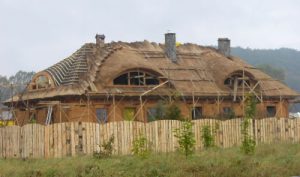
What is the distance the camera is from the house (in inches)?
1303

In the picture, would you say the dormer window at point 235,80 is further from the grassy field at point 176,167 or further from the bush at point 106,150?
the grassy field at point 176,167

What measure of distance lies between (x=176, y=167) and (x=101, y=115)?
17128 millimetres

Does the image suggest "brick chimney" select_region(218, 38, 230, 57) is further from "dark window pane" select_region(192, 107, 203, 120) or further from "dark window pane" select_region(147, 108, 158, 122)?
"dark window pane" select_region(147, 108, 158, 122)

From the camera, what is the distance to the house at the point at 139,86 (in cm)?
3309

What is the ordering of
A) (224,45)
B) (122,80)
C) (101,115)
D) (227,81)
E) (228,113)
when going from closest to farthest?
(101,115) → (122,80) → (228,113) → (227,81) → (224,45)

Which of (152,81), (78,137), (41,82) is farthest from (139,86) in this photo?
(78,137)

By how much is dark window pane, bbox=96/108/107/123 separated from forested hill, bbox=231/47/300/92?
11459 cm

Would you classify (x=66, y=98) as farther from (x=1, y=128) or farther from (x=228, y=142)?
(x=228, y=142)

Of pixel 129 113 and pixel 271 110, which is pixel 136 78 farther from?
pixel 271 110

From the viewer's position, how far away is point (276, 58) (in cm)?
17562

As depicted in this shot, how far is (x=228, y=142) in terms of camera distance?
27.7m

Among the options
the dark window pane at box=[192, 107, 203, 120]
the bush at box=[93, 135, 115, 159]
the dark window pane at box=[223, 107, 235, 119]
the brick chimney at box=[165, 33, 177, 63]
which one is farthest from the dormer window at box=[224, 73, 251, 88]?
the bush at box=[93, 135, 115, 159]

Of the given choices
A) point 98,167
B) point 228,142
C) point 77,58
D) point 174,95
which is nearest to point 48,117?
point 77,58

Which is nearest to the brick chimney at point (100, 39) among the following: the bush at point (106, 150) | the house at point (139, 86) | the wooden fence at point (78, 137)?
the house at point (139, 86)
